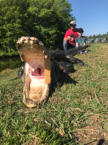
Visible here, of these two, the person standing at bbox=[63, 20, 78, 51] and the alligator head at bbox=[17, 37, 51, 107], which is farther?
the person standing at bbox=[63, 20, 78, 51]

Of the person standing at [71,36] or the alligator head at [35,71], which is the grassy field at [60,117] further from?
the person standing at [71,36]

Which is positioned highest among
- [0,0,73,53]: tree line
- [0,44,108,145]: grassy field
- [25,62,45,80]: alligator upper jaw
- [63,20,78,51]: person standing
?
[0,0,73,53]: tree line

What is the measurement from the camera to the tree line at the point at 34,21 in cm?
2267

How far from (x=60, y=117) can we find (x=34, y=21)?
29052 mm

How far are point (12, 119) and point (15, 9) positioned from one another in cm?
2545

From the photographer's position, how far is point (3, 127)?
72.7 inches

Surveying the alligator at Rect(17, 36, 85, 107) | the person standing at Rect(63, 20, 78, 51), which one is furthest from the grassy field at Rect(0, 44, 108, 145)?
the person standing at Rect(63, 20, 78, 51)

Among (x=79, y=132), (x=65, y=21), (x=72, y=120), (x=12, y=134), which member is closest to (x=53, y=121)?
(x=72, y=120)

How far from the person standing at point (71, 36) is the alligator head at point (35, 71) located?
4.83 meters

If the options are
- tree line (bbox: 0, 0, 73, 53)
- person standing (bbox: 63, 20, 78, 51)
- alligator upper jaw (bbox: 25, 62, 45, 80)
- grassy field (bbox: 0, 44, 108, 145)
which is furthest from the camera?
tree line (bbox: 0, 0, 73, 53)

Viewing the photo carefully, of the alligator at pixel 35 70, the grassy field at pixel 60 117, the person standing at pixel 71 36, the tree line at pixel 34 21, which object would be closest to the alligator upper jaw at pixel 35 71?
the alligator at pixel 35 70

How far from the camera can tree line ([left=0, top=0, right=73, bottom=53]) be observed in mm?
22672

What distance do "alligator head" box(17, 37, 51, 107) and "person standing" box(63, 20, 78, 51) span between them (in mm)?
4833

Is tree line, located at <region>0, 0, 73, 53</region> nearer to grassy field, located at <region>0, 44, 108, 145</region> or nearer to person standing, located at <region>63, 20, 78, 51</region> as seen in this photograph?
person standing, located at <region>63, 20, 78, 51</region>
